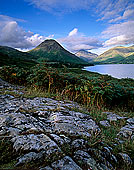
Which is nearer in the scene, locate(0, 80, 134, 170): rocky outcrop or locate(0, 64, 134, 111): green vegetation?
locate(0, 80, 134, 170): rocky outcrop

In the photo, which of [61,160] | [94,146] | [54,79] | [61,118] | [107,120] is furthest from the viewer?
[54,79]

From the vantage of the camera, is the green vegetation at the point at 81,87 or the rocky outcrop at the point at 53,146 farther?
the green vegetation at the point at 81,87

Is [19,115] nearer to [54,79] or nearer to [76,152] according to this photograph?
[76,152]

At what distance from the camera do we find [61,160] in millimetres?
→ 1753

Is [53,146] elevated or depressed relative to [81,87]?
depressed

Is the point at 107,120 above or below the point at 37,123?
below

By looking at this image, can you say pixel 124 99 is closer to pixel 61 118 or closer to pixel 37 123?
pixel 61 118

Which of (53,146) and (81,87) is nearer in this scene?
(53,146)

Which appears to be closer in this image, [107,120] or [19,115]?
[19,115]

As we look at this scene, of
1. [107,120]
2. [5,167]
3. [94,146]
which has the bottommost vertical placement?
[107,120]

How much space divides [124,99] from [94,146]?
5.16 meters

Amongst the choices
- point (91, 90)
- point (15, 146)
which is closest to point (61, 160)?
point (15, 146)

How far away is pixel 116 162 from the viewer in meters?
2.07

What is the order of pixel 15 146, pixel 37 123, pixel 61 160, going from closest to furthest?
pixel 61 160 → pixel 15 146 → pixel 37 123
